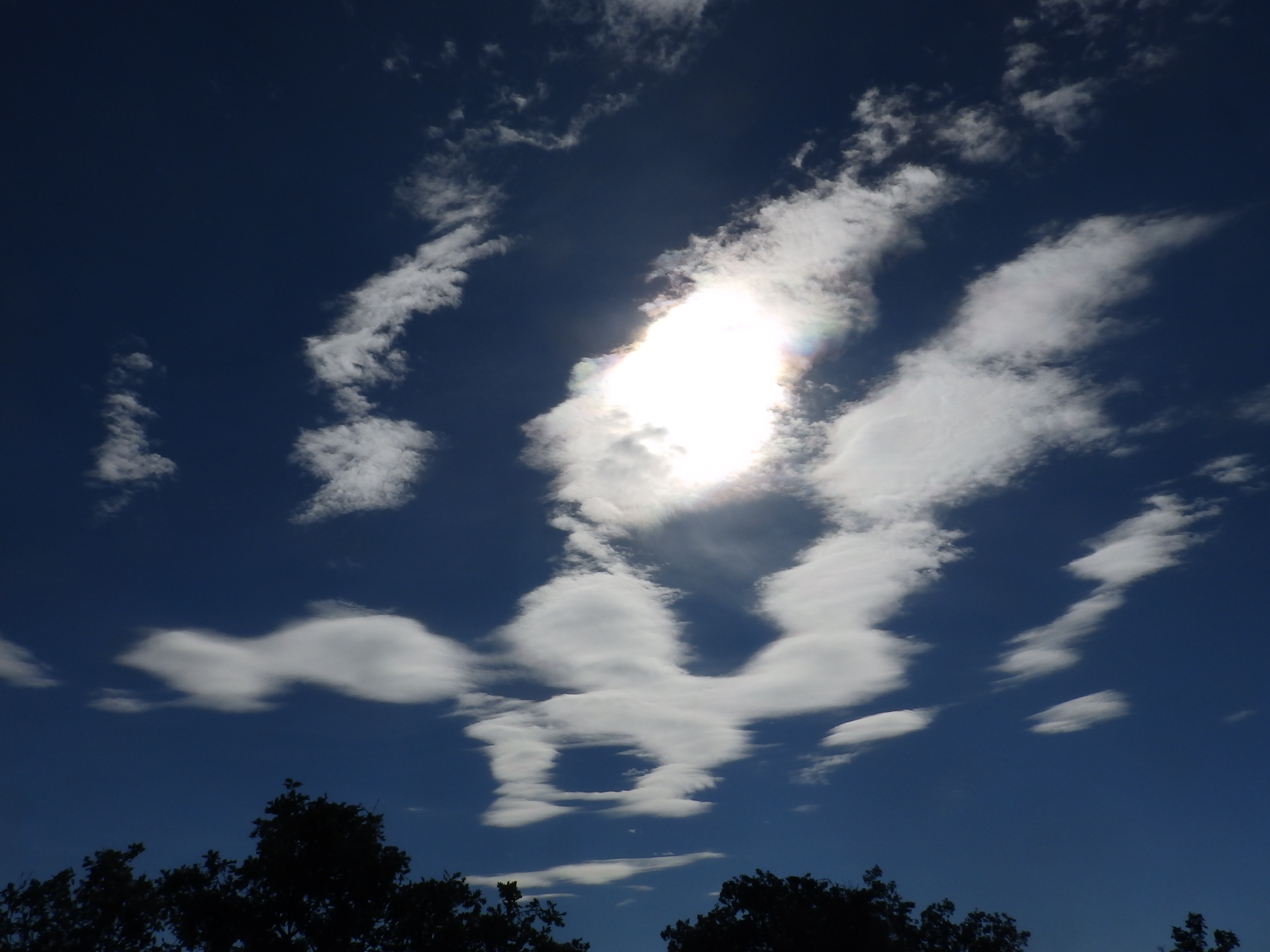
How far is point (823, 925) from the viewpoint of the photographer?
60.5m

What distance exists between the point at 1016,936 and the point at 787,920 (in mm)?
30094

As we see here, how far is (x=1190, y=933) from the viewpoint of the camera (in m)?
75.9

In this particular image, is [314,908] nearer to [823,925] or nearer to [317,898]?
[317,898]

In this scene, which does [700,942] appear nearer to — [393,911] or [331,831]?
[393,911]

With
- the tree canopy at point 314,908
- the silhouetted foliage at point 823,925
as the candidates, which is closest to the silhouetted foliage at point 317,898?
the tree canopy at point 314,908

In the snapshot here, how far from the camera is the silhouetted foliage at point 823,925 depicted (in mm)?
59875

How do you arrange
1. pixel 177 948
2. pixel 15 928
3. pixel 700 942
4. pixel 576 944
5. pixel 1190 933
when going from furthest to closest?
pixel 1190 933
pixel 700 942
pixel 576 944
pixel 15 928
pixel 177 948

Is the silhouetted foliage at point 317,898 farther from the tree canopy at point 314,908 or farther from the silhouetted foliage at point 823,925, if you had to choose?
the silhouetted foliage at point 823,925

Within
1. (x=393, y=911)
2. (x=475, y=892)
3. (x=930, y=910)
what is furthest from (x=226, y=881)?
(x=930, y=910)

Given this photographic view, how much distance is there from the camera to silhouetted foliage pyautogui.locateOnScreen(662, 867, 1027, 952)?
59875 millimetres

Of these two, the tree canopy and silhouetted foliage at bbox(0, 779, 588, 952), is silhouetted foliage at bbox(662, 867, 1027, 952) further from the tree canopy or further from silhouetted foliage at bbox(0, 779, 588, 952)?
silhouetted foliage at bbox(0, 779, 588, 952)

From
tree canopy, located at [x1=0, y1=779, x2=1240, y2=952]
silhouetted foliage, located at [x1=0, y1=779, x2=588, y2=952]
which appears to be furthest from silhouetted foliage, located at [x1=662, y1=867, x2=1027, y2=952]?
silhouetted foliage, located at [x1=0, y1=779, x2=588, y2=952]

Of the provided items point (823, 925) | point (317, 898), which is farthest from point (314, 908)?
point (823, 925)

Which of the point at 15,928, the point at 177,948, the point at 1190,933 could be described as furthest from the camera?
the point at 1190,933
